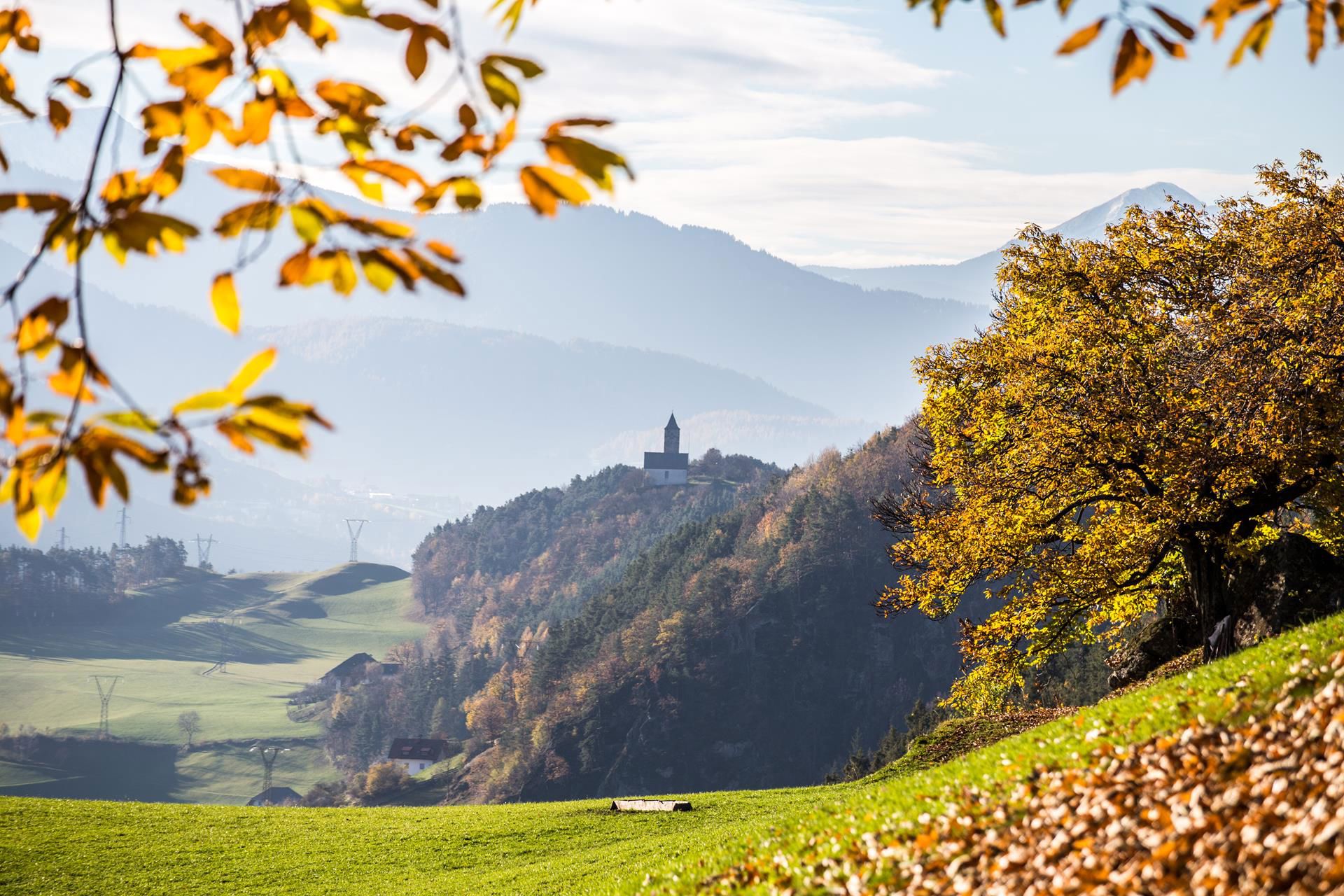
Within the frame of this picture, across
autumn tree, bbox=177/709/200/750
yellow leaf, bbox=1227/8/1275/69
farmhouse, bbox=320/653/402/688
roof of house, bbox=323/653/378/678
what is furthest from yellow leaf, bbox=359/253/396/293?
roof of house, bbox=323/653/378/678

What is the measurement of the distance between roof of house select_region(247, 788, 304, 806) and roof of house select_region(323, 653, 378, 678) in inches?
1888

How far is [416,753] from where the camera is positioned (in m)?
133

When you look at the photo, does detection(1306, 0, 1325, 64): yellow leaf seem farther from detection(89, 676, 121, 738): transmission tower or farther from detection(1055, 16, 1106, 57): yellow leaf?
detection(89, 676, 121, 738): transmission tower

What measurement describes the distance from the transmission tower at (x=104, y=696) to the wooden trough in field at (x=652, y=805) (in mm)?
150761

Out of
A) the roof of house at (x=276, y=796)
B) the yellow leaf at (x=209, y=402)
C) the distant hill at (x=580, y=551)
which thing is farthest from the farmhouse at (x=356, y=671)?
the yellow leaf at (x=209, y=402)

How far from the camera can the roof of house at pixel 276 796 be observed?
428ft

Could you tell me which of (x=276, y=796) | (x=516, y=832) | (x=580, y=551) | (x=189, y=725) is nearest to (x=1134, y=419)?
(x=516, y=832)

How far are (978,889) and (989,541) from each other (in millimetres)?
14689

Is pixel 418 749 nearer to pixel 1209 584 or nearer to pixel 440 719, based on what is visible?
pixel 440 719

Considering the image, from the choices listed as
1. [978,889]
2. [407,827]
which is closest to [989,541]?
[407,827]

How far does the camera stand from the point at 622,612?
119 m

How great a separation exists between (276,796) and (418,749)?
60.7 feet

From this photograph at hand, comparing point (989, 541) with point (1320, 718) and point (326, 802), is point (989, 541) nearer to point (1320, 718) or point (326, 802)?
point (1320, 718)

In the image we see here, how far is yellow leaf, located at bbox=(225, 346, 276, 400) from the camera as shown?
2604 mm
